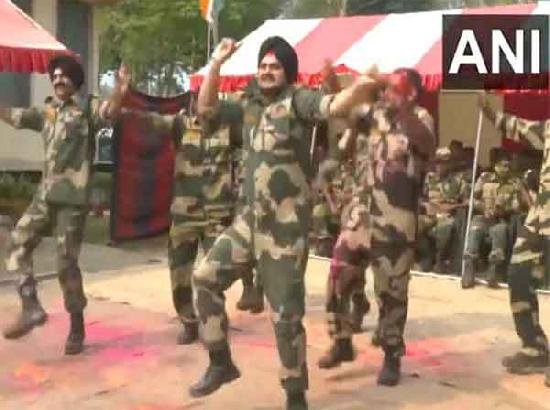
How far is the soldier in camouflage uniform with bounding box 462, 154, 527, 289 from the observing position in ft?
32.2

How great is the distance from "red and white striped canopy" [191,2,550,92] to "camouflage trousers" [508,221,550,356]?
4097mm

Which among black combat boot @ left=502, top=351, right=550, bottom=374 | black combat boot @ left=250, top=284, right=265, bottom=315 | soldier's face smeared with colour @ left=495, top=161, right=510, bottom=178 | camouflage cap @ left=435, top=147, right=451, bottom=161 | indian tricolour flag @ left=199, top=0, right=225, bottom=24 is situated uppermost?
indian tricolour flag @ left=199, top=0, right=225, bottom=24

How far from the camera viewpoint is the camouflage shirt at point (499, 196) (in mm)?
10148

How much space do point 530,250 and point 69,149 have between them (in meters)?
2.85

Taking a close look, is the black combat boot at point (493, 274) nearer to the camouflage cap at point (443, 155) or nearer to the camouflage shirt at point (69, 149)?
the camouflage cap at point (443, 155)

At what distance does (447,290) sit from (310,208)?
4687 mm

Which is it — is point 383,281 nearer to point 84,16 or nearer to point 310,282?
point 310,282

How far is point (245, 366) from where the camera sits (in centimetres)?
621

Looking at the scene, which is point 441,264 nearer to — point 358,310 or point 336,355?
point 358,310

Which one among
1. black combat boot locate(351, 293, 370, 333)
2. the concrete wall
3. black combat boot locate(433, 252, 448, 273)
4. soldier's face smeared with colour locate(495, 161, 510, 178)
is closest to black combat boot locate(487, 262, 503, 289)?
black combat boot locate(433, 252, 448, 273)

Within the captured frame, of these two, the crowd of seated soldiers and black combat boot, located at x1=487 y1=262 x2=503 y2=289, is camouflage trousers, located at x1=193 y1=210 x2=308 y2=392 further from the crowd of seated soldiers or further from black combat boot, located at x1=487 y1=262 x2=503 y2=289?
black combat boot, located at x1=487 y1=262 x2=503 y2=289

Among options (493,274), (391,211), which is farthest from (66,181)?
(493,274)

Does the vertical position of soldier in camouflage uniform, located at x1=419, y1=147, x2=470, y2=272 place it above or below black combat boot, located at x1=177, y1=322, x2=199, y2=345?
above

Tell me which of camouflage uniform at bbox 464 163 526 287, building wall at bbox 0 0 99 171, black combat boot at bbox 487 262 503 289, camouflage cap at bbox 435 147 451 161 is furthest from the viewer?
building wall at bbox 0 0 99 171
